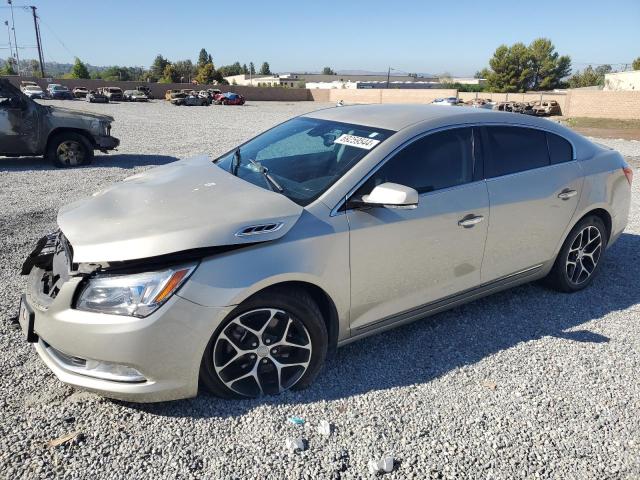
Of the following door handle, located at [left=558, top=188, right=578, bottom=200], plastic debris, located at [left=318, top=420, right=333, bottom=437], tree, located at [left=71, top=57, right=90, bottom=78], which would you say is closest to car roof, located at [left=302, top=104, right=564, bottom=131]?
door handle, located at [left=558, top=188, right=578, bottom=200]

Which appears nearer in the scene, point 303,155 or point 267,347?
point 267,347

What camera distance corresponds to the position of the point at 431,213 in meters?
3.38

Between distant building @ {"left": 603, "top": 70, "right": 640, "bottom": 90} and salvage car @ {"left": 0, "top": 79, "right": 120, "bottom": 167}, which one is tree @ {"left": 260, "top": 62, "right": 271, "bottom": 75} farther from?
salvage car @ {"left": 0, "top": 79, "right": 120, "bottom": 167}

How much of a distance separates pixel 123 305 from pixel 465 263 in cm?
232

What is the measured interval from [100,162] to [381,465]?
35.2 feet

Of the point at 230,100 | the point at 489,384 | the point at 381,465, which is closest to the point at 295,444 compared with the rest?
Answer: the point at 381,465

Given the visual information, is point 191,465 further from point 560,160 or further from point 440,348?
point 560,160

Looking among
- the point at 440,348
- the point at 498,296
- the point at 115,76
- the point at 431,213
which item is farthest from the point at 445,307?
the point at 115,76

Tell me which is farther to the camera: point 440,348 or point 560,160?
point 560,160

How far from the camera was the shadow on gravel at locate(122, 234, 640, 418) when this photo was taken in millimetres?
3029

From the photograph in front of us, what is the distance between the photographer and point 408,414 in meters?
2.94

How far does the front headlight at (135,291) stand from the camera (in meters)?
2.56

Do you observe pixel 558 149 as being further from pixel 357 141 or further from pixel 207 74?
pixel 207 74

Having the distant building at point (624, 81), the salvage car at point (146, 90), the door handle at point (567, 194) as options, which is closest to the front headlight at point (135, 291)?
the door handle at point (567, 194)
